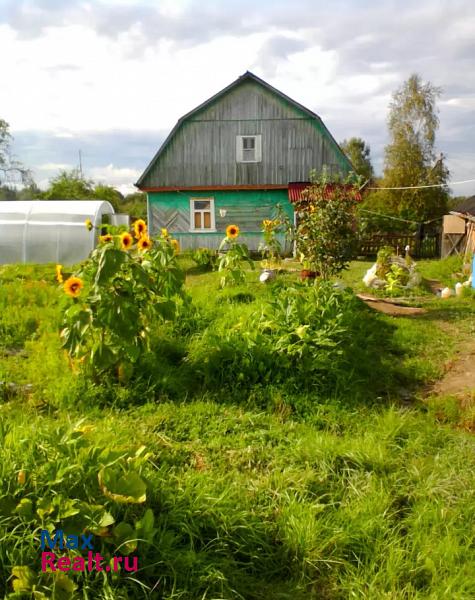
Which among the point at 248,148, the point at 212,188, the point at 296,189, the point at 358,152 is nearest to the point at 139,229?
the point at 296,189

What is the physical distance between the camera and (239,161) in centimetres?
1764

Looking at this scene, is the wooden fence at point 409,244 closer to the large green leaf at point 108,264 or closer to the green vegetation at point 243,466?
the green vegetation at point 243,466

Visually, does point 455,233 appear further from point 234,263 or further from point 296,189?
point 234,263

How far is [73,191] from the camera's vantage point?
34156 mm

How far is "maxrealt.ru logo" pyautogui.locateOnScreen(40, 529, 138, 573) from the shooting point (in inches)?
80.7

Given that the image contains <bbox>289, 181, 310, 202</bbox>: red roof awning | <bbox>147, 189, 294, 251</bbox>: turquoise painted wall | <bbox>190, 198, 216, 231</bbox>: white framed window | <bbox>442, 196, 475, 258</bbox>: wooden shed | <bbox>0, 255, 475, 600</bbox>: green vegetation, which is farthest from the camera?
<bbox>190, 198, 216, 231</bbox>: white framed window

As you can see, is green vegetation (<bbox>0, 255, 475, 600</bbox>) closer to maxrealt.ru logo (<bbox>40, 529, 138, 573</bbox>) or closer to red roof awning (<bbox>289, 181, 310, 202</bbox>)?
maxrealt.ru logo (<bbox>40, 529, 138, 573</bbox>)

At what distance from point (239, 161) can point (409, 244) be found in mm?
7597

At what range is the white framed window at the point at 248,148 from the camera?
57.6 ft

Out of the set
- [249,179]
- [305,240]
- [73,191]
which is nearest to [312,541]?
[305,240]

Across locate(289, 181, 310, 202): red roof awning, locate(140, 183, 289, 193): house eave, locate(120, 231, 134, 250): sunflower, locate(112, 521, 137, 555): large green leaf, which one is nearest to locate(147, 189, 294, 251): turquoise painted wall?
locate(140, 183, 289, 193): house eave

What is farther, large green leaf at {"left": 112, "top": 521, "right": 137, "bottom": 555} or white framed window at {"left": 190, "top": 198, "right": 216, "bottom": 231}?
white framed window at {"left": 190, "top": 198, "right": 216, "bottom": 231}

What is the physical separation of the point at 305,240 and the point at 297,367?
3835mm

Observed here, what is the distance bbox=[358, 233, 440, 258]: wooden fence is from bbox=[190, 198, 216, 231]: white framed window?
19.6 feet
